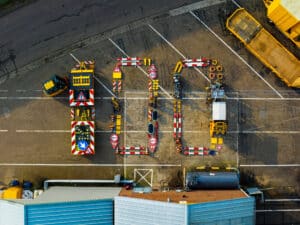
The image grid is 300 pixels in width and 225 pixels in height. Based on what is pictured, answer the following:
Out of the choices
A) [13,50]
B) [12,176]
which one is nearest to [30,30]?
[13,50]

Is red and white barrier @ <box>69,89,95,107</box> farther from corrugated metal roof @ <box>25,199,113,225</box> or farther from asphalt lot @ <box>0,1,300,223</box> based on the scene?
corrugated metal roof @ <box>25,199,113,225</box>

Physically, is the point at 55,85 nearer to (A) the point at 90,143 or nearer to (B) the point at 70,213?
(A) the point at 90,143

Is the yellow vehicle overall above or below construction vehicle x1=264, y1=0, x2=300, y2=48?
below

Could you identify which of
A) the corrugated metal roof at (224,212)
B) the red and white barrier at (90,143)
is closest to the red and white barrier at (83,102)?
the red and white barrier at (90,143)

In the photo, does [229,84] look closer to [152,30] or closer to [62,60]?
[152,30]

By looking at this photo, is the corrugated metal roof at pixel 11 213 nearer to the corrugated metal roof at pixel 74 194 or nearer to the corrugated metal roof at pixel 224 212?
the corrugated metal roof at pixel 74 194

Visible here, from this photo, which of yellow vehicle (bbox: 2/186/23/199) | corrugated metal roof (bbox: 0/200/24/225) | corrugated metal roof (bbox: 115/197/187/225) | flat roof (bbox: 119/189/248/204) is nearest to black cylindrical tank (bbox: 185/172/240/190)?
flat roof (bbox: 119/189/248/204)
